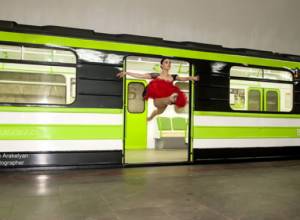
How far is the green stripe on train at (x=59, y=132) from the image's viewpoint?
4617 millimetres

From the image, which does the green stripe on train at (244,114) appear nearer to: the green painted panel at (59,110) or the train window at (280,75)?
the train window at (280,75)

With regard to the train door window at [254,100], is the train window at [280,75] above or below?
above

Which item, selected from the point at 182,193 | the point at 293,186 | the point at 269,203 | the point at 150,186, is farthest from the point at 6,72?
the point at 293,186

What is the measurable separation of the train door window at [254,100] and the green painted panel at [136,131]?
2875 millimetres

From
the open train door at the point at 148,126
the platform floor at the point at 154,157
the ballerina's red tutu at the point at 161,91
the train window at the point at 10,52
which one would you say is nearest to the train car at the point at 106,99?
the train window at the point at 10,52

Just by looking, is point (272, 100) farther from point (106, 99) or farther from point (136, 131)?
point (106, 99)

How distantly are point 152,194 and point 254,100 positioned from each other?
400 centimetres

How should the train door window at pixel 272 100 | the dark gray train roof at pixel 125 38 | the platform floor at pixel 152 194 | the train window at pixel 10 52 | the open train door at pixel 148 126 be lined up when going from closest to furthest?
the platform floor at pixel 152 194
the train window at pixel 10 52
the dark gray train roof at pixel 125 38
the train door window at pixel 272 100
the open train door at pixel 148 126

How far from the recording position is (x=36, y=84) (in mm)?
4766

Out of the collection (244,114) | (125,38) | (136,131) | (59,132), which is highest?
(125,38)

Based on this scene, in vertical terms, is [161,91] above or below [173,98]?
above

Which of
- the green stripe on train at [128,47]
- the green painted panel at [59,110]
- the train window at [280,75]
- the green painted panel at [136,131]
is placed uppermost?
the green stripe on train at [128,47]

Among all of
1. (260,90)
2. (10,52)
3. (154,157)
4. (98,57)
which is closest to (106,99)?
(98,57)

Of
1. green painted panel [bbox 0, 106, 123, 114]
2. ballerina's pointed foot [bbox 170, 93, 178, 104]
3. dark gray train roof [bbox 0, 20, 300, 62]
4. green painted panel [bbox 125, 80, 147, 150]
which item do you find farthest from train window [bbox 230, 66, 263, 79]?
green painted panel [bbox 125, 80, 147, 150]
